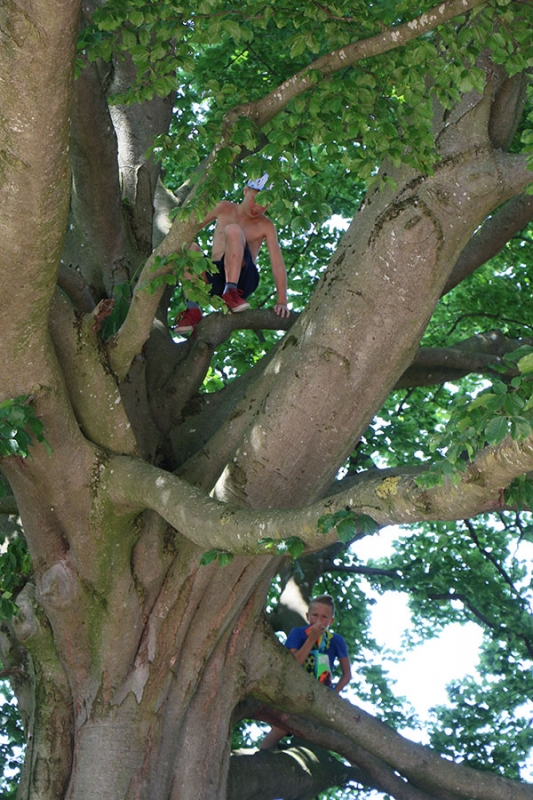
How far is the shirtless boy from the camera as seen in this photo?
658cm

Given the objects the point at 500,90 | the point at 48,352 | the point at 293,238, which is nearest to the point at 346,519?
the point at 48,352

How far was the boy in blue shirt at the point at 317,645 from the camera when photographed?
25.1 feet

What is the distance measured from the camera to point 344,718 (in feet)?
22.5

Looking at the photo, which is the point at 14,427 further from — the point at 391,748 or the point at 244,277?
the point at 391,748

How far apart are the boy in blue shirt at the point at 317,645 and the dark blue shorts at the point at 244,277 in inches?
99.8

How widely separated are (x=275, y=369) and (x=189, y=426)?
3.56ft

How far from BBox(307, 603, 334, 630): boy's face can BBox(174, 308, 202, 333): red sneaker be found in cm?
245

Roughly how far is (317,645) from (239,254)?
A: 3121mm

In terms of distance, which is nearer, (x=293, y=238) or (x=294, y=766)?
(x=294, y=766)

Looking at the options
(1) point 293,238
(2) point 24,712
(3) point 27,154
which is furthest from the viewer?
(1) point 293,238

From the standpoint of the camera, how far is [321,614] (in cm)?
779

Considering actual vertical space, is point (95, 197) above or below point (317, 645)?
above

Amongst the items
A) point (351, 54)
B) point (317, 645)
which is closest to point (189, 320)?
point (351, 54)

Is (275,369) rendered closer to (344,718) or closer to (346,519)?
(346,519)
